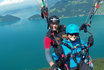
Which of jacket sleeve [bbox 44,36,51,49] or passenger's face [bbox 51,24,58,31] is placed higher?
passenger's face [bbox 51,24,58,31]

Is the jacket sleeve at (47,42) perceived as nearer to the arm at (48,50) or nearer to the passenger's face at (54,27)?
the arm at (48,50)

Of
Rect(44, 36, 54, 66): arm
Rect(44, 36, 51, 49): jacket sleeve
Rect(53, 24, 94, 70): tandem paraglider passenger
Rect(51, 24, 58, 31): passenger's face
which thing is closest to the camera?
Rect(53, 24, 94, 70): tandem paraglider passenger

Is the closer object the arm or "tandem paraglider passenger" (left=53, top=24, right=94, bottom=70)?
"tandem paraglider passenger" (left=53, top=24, right=94, bottom=70)

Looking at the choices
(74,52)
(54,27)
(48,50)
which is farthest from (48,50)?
(74,52)

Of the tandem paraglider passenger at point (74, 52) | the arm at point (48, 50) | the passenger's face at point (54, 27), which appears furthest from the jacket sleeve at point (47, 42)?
the tandem paraglider passenger at point (74, 52)

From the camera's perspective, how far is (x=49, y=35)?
5043 millimetres

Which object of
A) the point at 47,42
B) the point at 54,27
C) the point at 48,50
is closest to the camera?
the point at 48,50

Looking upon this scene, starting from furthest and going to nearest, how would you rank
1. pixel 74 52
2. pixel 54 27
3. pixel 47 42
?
pixel 54 27, pixel 47 42, pixel 74 52

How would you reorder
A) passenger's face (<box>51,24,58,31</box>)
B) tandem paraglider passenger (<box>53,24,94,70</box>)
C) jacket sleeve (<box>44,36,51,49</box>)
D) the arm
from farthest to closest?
1. passenger's face (<box>51,24,58,31</box>)
2. jacket sleeve (<box>44,36,51,49</box>)
3. the arm
4. tandem paraglider passenger (<box>53,24,94,70</box>)

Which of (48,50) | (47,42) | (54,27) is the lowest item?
(48,50)

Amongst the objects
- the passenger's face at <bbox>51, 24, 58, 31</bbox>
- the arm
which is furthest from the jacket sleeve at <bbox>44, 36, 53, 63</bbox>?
the passenger's face at <bbox>51, 24, 58, 31</bbox>

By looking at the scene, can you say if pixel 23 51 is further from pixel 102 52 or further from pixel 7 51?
pixel 102 52

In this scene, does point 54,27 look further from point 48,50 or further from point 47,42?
point 48,50

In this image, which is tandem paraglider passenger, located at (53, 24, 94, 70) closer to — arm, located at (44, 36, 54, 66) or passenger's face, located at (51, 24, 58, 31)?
arm, located at (44, 36, 54, 66)
